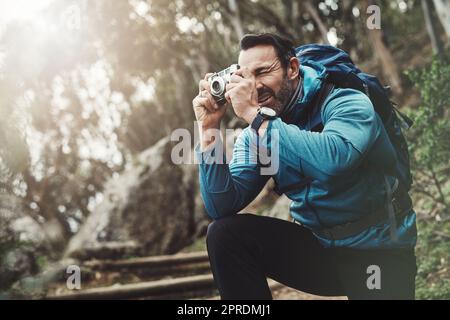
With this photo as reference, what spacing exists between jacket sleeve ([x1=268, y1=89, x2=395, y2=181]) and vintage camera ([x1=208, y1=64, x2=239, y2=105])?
347 mm

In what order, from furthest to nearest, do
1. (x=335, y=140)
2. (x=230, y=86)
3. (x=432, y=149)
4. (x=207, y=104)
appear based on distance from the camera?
(x=432, y=149) → (x=207, y=104) → (x=230, y=86) → (x=335, y=140)

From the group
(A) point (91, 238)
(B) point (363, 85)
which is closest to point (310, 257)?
(B) point (363, 85)

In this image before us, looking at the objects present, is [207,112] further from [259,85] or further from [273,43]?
[273,43]

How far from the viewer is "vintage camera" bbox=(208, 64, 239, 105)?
1981mm

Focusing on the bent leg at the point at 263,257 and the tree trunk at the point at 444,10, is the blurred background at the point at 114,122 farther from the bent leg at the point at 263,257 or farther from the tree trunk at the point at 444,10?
the bent leg at the point at 263,257

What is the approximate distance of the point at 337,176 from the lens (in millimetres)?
1759

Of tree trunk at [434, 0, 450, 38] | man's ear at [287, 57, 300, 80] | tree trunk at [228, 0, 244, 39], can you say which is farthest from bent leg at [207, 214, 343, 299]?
tree trunk at [228, 0, 244, 39]

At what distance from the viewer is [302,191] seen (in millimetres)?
A: 1943

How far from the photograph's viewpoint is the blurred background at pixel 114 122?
6293 millimetres

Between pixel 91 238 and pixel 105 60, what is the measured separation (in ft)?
17.3

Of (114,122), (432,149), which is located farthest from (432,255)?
(114,122)

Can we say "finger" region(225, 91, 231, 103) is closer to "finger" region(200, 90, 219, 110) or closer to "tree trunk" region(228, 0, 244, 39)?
"finger" region(200, 90, 219, 110)

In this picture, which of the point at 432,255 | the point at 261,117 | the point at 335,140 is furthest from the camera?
the point at 432,255

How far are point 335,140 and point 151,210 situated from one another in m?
8.13
